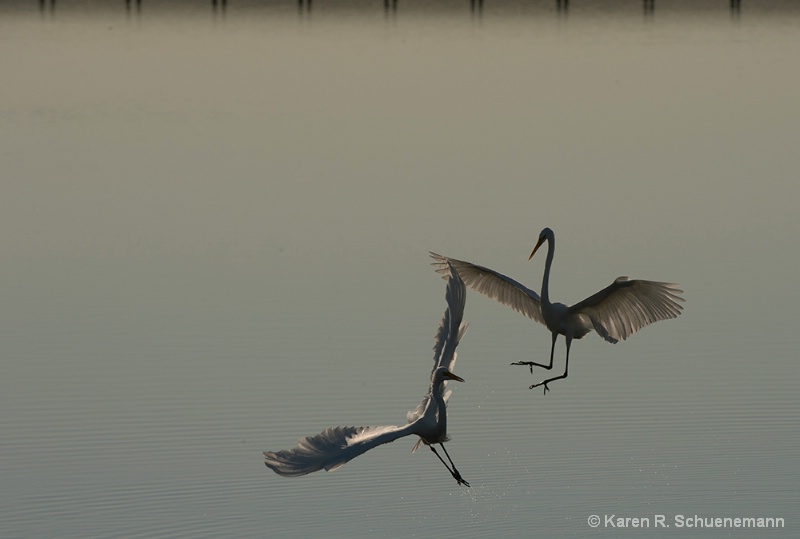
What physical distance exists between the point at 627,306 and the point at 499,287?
126 cm

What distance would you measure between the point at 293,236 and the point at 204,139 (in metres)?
8.57

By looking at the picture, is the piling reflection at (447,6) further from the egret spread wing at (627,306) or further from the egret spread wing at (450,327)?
the egret spread wing at (450,327)

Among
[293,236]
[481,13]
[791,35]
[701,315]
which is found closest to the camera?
[701,315]

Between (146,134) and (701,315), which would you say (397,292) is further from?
(146,134)

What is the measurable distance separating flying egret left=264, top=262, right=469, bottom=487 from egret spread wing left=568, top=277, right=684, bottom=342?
1.93 meters

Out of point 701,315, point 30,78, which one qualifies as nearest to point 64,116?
point 30,78

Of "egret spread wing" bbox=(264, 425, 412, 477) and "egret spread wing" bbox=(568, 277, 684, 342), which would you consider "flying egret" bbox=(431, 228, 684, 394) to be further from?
"egret spread wing" bbox=(264, 425, 412, 477)

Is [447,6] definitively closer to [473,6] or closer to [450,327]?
[473,6]

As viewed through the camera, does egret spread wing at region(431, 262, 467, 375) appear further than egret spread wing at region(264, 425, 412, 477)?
Yes

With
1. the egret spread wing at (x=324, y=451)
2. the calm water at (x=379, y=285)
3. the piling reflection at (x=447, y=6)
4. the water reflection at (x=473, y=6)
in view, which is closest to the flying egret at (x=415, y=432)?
the egret spread wing at (x=324, y=451)

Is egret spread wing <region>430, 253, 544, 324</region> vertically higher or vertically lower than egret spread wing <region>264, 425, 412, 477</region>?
higher

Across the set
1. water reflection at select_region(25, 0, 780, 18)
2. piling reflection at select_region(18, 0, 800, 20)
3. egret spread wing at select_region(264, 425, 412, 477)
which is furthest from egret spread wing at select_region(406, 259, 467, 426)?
water reflection at select_region(25, 0, 780, 18)

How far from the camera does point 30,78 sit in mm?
38438

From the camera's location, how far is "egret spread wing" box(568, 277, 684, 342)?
13.7 m
